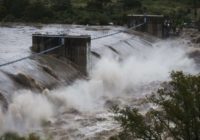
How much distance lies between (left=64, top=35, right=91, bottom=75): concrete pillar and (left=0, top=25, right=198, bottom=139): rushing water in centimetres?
117

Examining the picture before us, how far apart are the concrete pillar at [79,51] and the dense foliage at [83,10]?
37054 mm

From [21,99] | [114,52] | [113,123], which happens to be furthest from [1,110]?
[114,52]

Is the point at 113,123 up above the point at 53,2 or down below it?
below

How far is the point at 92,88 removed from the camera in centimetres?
3309

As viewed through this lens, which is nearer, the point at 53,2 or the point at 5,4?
the point at 5,4

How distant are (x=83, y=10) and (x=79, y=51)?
1762 inches

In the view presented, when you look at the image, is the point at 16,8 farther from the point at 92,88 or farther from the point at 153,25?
the point at 92,88

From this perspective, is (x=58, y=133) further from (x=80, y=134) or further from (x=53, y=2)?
(x=53, y=2)

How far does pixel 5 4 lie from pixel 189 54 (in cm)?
3670

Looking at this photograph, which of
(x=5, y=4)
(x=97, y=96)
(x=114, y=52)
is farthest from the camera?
(x=5, y=4)

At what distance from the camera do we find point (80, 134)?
74.9 ft

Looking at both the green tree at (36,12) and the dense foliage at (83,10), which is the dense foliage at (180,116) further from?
the green tree at (36,12)

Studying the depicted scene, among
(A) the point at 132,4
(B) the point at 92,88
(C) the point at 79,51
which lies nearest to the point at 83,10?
(A) the point at 132,4

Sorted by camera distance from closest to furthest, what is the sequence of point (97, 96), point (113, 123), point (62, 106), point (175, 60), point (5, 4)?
1. point (113, 123)
2. point (62, 106)
3. point (97, 96)
4. point (175, 60)
5. point (5, 4)
